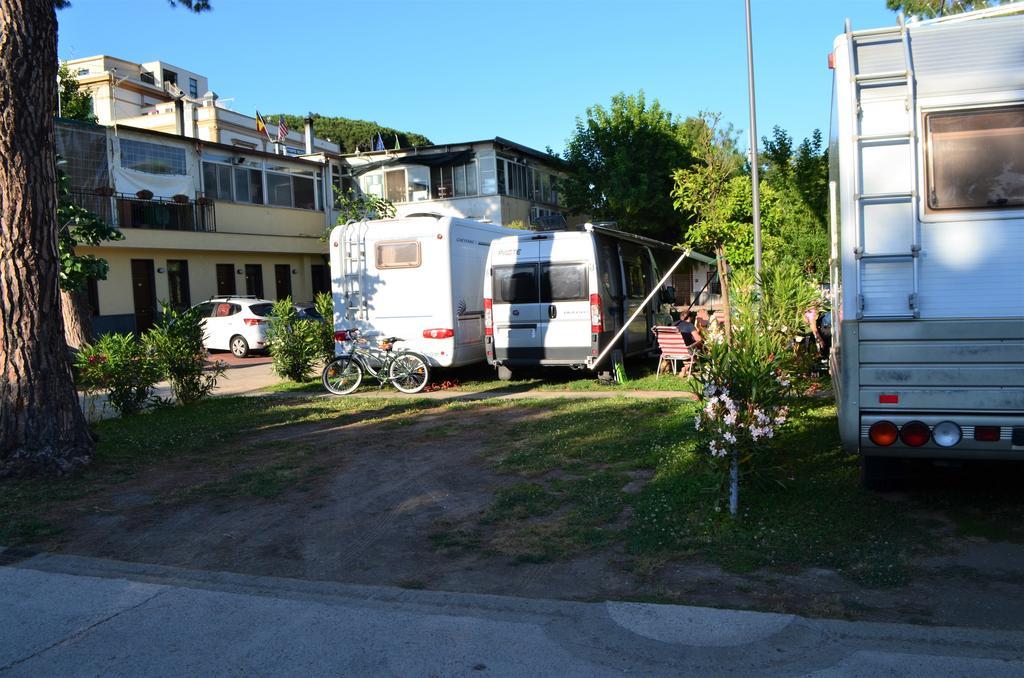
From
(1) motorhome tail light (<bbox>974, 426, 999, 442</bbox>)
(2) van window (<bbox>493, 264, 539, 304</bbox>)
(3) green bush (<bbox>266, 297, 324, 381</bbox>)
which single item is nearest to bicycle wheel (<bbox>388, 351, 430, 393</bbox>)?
(2) van window (<bbox>493, 264, 539, 304</bbox>)

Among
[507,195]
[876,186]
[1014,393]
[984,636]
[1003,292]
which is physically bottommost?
[984,636]

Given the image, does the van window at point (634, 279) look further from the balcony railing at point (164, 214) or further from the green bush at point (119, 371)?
the balcony railing at point (164, 214)

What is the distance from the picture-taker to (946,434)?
486cm

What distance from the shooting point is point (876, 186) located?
4969 millimetres

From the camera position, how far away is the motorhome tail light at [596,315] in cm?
1270

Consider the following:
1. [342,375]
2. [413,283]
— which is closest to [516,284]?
[413,283]

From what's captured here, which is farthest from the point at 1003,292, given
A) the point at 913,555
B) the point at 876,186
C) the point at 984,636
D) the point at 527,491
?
the point at 527,491

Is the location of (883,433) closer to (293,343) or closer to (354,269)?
(354,269)

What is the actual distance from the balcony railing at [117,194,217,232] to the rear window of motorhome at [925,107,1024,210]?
76.7ft

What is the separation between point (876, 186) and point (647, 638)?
2.95 meters

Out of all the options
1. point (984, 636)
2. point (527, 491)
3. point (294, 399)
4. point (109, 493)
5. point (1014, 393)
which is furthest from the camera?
A: point (294, 399)

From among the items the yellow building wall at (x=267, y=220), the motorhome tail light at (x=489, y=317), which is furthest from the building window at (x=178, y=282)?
the motorhome tail light at (x=489, y=317)

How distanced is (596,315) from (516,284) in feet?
4.57

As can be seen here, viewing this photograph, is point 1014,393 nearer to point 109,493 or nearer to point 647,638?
point 647,638
